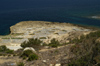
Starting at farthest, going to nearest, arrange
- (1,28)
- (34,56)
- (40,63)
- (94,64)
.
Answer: (1,28) < (34,56) < (40,63) < (94,64)

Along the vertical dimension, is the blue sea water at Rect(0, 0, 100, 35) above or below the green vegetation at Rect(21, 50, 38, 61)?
above

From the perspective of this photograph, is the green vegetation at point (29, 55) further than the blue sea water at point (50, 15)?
No

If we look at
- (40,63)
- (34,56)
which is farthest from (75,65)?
(34,56)

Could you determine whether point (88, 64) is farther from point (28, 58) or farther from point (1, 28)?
point (1, 28)

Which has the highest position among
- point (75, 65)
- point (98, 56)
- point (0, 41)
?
point (98, 56)

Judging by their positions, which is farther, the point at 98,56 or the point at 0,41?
the point at 0,41

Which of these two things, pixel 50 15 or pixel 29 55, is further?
pixel 50 15

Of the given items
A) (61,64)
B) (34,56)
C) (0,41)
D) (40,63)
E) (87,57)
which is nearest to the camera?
(87,57)

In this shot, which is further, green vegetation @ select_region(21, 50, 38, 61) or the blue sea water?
the blue sea water

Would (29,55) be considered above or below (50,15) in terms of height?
below

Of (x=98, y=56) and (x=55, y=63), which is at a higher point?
(x=98, y=56)

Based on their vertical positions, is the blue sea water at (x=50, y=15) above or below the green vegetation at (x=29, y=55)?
above
